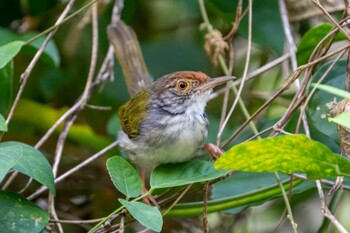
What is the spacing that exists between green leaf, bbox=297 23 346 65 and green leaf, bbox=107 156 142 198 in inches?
43.0

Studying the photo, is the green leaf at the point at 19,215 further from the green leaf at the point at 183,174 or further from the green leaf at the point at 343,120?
the green leaf at the point at 343,120

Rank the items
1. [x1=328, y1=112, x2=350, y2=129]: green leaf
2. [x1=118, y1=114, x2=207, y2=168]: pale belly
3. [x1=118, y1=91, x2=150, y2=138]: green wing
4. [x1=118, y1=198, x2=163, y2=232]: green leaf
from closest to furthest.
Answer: [x1=328, y1=112, x2=350, y2=129]: green leaf
[x1=118, y1=198, x2=163, y2=232]: green leaf
[x1=118, y1=114, x2=207, y2=168]: pale belly
[x1=118, y1=91, x2=150, y2=138]: green wing

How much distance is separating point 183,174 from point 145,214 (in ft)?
1.47

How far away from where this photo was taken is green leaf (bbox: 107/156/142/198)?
96.7 inches

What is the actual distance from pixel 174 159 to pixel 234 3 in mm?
1119

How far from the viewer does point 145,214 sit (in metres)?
2.29

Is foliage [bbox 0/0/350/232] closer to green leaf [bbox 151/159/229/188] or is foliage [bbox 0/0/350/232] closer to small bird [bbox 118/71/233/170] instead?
green leaf [bbox 151/159/229/188]

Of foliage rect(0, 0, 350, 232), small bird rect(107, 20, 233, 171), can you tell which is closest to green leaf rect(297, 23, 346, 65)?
foliage rect(0, 0, 350, 232)

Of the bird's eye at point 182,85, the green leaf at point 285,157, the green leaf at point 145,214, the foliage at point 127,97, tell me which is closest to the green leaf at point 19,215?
the foliage at point 127,97

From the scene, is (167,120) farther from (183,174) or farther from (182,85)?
(183,174)

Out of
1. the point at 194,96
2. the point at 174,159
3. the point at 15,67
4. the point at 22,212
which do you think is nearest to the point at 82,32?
the point at 15,67

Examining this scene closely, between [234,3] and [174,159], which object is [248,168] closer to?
[174,159]

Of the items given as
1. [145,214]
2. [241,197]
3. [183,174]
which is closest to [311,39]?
[241,197]

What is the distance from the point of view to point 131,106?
3.68 meters
